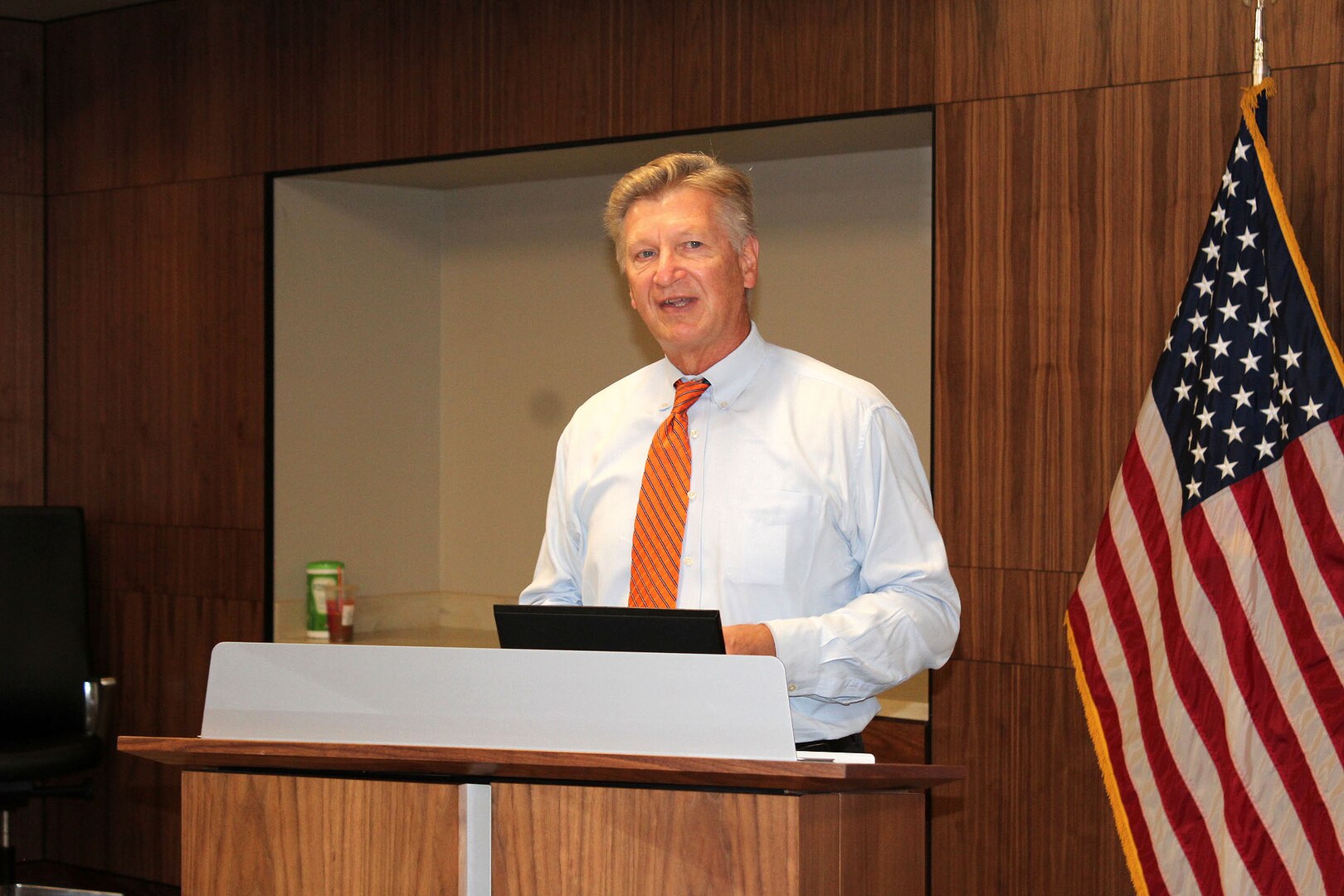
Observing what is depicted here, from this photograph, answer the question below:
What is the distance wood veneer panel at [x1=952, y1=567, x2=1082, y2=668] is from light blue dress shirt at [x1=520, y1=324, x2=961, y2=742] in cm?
130

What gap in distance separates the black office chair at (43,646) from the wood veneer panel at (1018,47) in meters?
2.98

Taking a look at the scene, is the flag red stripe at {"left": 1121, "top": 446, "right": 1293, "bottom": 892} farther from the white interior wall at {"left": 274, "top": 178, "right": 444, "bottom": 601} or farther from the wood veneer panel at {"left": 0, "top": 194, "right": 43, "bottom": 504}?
the wood veneer panel at {"left": 0, "top": 194, "right": 43, "bottom": 504}

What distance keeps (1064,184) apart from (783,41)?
0.83 meters

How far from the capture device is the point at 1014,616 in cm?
345

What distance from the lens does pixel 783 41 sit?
12.2 feet

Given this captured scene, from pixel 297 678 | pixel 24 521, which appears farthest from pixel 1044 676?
pixel 24 521

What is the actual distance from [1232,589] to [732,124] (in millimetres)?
1728

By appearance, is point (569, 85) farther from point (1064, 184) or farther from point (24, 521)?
point (24, 521)

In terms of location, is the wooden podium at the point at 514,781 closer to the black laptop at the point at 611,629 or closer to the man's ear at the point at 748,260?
the black laptop at the point at 611,629

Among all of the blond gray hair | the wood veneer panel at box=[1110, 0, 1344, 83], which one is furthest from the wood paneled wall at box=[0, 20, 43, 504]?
the wood veneer panel at box=[1110, 0, 1344, 83]

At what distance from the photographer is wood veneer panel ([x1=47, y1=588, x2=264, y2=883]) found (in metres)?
4.77

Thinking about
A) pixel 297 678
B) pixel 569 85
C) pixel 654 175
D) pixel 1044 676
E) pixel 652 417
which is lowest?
pixel 1044 676

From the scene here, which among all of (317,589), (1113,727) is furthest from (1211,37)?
(317,589)

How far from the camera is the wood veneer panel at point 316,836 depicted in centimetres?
151
